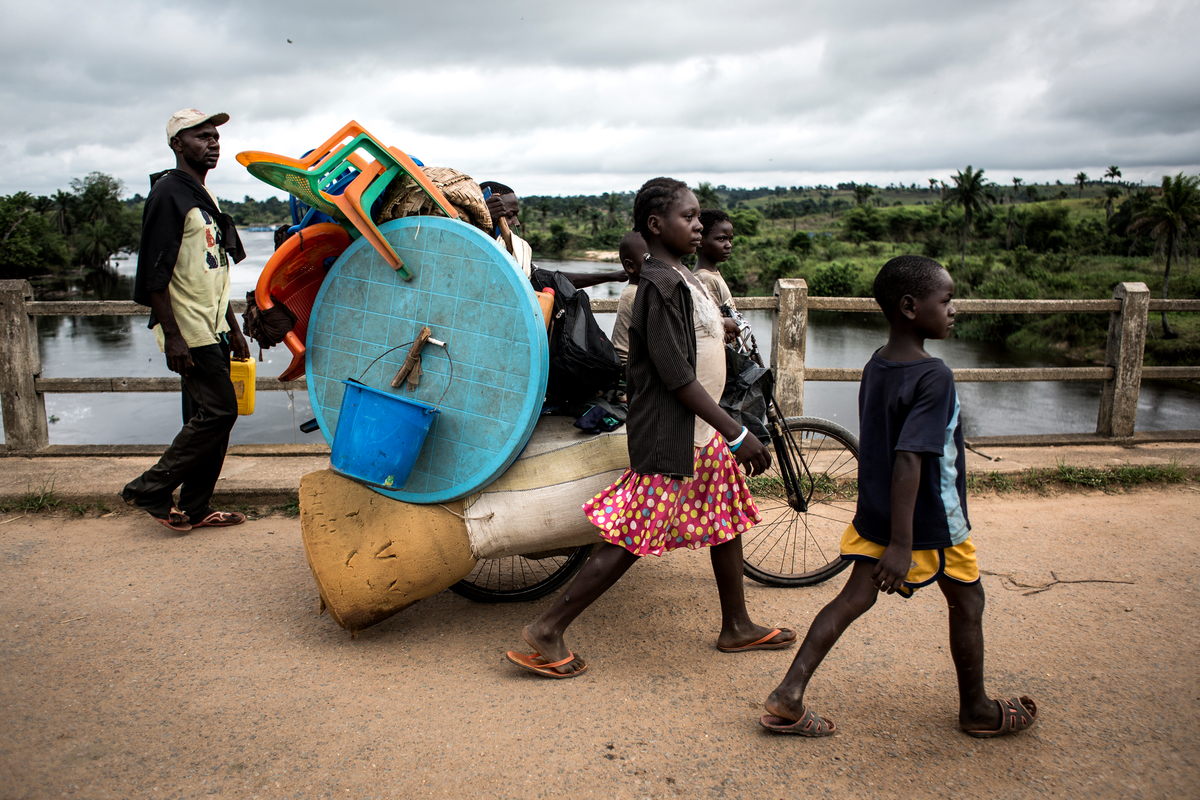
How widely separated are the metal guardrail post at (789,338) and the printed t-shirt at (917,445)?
9.60ft

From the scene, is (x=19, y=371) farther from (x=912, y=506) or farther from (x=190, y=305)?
(x=912, y=506)

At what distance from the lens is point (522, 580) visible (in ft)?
11.4

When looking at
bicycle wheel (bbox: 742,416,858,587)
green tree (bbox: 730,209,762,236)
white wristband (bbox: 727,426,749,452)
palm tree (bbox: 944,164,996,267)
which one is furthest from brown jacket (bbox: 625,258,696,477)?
green tree (bbox: 730,209,762,236)

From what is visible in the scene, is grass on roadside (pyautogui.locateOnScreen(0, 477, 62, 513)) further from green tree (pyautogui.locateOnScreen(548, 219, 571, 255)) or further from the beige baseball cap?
green tree (pyautogui.locateOnScreen(548, 219, 571, 255))

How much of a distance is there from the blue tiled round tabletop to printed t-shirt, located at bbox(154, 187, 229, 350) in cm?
110

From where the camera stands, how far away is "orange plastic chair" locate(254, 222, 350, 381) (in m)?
2.80

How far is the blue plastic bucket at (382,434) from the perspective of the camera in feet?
8.73

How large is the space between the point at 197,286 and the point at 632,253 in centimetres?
212

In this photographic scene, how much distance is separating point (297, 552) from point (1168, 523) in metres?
4.56

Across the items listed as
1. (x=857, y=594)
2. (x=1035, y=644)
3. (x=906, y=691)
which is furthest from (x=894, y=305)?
(x=1035, y=644)

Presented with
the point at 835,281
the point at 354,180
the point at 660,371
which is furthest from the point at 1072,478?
the point at 835,281

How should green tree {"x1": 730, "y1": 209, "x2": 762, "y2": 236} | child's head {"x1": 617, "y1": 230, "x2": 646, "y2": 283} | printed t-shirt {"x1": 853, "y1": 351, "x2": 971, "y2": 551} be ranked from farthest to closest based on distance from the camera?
green tree {"x1": 730, "y1": 209, "x2": 762, "y2": 236}, child's head {"x1": 617, "y1": 230, "x2": 646, "y2": 283}, printed t-shirt {"x1": 853, "y1": 351, "x2": 971, "y2": 551}

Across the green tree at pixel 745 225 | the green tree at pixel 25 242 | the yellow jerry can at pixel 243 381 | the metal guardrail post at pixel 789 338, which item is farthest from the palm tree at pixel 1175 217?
the green tree at pixel 25 242

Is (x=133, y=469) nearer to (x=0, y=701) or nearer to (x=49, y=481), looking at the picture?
(x=49, y=481)
